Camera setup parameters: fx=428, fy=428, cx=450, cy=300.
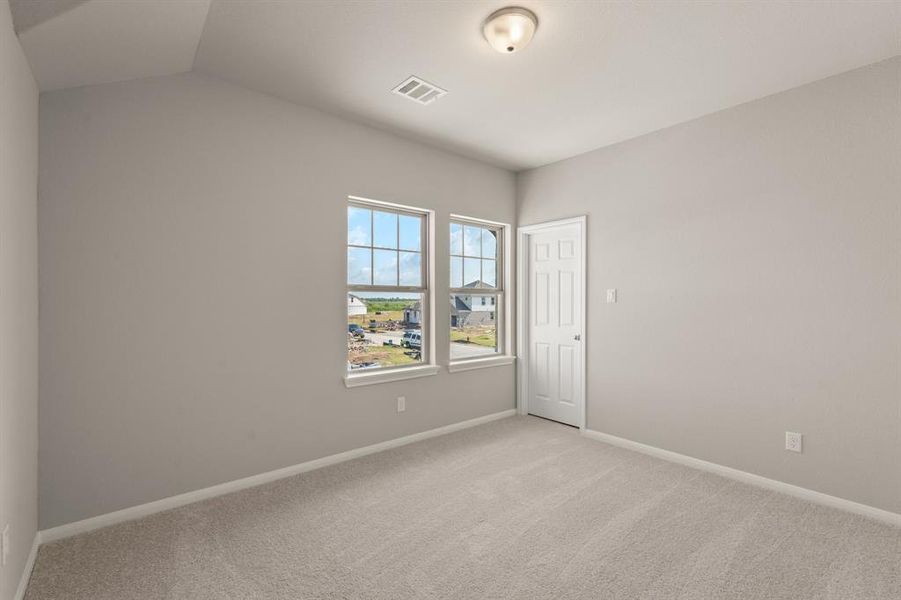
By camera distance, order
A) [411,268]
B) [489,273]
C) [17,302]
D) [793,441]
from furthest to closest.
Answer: [489,273] < [411,268] < [793,441] < [17,302]

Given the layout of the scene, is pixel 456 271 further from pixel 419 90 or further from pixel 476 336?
pixel 419 90

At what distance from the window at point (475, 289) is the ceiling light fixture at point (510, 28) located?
2.17 meters

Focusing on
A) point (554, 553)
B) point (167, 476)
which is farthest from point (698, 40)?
point (167, 476)

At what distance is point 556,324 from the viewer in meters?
4.46

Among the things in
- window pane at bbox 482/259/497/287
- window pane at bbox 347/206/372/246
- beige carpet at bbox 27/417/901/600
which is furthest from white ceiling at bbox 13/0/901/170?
beige carpet at bbox 27/417/901/600

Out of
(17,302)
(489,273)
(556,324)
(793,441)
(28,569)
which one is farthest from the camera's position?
(489,273)

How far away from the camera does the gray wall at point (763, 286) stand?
2.56m

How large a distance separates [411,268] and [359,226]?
0.62 metres

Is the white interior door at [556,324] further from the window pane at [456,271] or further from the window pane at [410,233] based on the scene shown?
the window pane at [410,233]

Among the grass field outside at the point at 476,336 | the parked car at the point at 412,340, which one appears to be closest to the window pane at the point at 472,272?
the grass field outside at the point at 476,336

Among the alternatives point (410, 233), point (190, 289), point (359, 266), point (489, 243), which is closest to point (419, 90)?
point (410, 233)

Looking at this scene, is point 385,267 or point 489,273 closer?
point 385,267

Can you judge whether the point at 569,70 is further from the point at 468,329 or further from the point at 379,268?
the point at 468,329

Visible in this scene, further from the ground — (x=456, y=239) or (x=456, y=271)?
(x=456, y=239)
